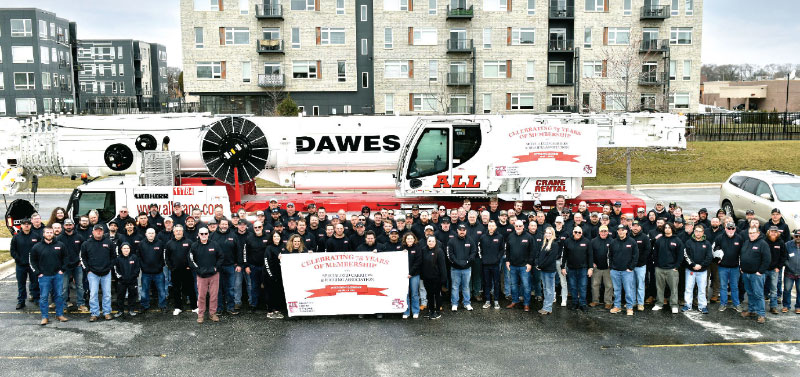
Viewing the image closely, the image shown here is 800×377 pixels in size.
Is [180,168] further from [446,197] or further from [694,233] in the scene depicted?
[694,233]

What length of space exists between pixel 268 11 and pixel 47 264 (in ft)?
126

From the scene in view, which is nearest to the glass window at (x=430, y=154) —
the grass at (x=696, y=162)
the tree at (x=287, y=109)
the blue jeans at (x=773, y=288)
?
the blue jeans at (x=773, y=288)

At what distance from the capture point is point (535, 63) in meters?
48.6

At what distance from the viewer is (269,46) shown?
47.5 metres

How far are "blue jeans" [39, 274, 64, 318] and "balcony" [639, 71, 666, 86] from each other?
4497 cm

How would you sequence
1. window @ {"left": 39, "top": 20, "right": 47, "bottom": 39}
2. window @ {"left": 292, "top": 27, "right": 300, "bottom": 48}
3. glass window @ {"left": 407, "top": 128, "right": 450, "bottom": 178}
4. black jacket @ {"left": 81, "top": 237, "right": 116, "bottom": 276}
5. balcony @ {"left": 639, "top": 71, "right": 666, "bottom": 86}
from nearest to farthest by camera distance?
black jacket @ {"left": 81, "top": 237, "right": 116, "bottom": 276} < glass window @ {"left": 407, "top": 128, "right": 450, "bottom": 178} < window @ {"left": 292, "top": 27, "right": 300, "bottom": 48} < balcony @ {"left": 639, "top": 71, "right": 666, "bottom": 86} < window @ {"left": 39, "top": 20, "right": 47, "bottom": 39}

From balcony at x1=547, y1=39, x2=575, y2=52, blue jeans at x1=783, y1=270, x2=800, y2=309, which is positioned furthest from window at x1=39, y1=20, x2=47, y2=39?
blue jeans at x1=783, y1=270, x2=800, y2=309

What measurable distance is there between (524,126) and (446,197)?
7.85 feet

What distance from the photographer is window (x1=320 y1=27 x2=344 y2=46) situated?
157 ft

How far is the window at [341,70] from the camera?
48.4 meters

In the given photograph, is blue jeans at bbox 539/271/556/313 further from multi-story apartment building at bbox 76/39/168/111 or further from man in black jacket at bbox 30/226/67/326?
multi-story apartment building at bbox 76/39/168/111

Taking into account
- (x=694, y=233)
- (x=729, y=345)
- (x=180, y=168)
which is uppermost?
(x=180, y=168)

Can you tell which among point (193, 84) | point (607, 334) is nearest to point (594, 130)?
point (607, 334)

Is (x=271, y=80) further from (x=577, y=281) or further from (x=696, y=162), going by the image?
(x=577, y=281)
